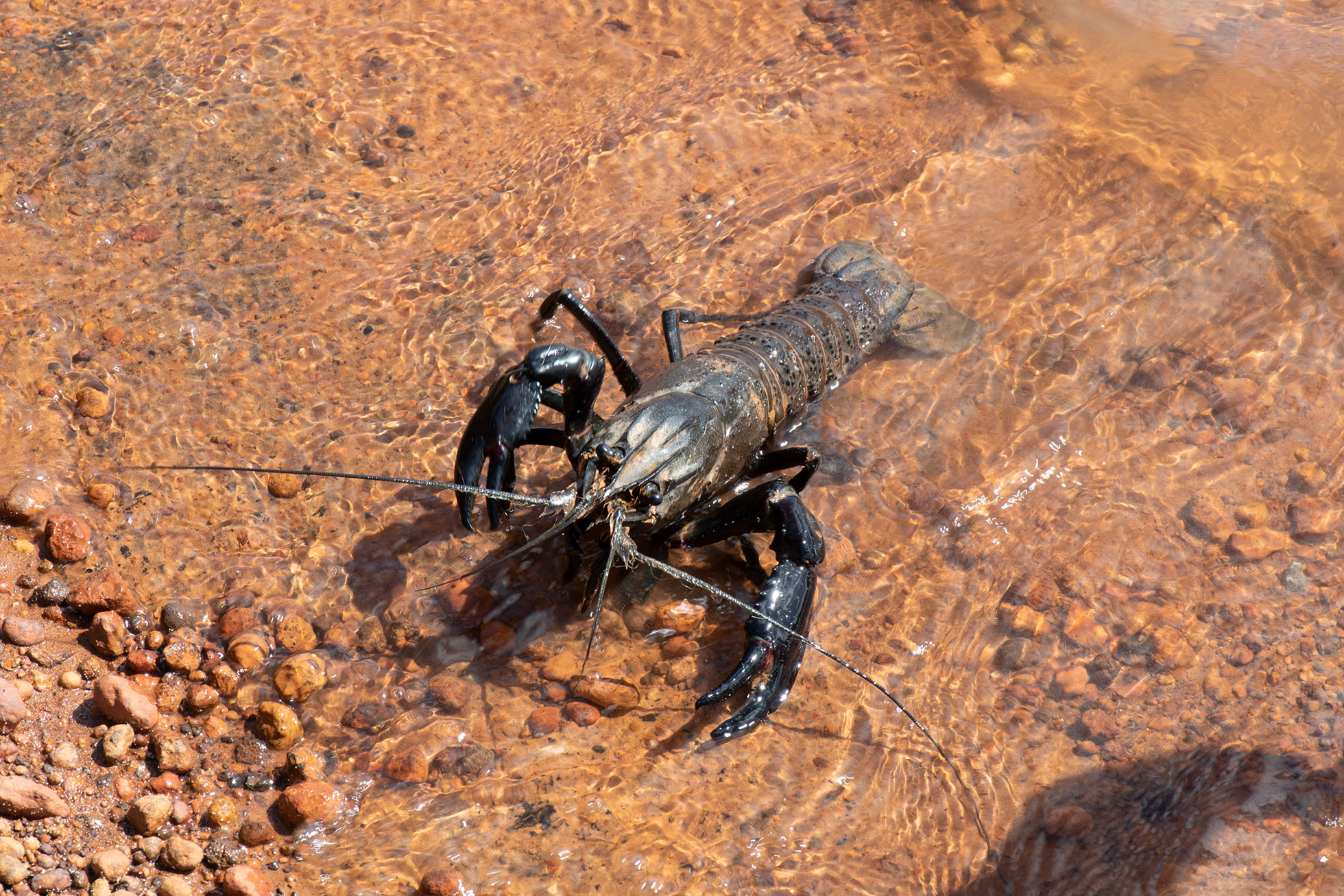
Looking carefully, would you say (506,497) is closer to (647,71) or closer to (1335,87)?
(647,71)

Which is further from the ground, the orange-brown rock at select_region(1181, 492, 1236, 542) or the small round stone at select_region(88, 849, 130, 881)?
the orange-brown rock at select_region(1181, 492, 1236, 542)

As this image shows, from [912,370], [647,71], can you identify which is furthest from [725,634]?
[647,71]

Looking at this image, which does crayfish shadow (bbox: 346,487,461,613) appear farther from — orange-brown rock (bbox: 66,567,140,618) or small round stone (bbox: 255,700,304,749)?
orange-brown rock (bbox: 66,567,140,618)

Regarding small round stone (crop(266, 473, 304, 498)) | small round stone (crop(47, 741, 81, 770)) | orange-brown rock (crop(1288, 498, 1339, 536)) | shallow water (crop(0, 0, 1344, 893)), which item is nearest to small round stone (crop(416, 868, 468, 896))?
shallow water (crop(0, 0, 1344, 893))

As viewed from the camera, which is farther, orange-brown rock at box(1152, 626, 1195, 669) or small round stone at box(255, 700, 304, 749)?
orange-brown rock at box(1152, 626, 1195, 669)

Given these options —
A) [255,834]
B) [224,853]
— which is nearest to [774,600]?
[255,834]

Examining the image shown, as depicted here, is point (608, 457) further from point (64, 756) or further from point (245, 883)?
point (64, 756)
